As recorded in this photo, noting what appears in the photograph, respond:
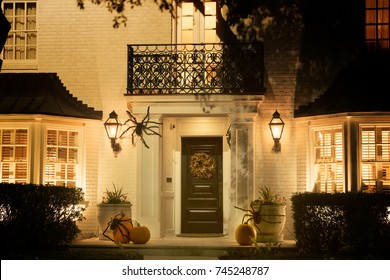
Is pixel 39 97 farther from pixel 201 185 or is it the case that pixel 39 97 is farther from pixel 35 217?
pixel 201 185

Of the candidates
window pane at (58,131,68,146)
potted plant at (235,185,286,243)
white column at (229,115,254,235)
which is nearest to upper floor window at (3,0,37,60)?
window pane at (58,131,68,146)

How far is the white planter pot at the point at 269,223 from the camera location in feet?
49.8

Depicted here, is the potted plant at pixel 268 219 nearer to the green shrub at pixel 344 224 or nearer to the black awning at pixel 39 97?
the green shrub at pixel 344 224

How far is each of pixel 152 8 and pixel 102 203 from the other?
15.1ft

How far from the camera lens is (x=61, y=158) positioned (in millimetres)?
16375

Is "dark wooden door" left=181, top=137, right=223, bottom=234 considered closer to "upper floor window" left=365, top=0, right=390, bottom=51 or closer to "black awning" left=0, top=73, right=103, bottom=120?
"black awning" left=0, top=73, right=103, bottom=120

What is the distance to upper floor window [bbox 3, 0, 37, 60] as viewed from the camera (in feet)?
56.1

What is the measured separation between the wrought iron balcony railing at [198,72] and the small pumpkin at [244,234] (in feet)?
9.97

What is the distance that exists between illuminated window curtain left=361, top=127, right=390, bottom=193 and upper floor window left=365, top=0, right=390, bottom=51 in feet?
7.00

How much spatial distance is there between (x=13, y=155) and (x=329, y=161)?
6.87 metres
